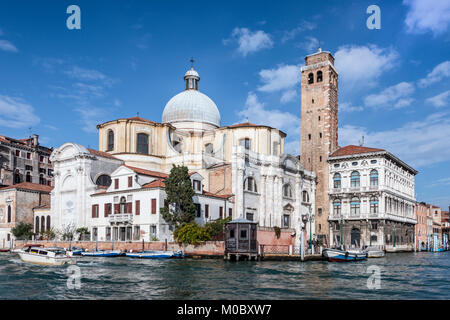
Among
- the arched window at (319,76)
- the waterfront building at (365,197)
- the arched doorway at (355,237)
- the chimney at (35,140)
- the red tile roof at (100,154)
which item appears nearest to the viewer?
the red tile roof at (100,154)

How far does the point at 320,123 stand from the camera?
56.7m

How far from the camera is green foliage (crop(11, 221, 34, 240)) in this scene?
46031 millimetres

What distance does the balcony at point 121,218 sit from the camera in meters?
38.6

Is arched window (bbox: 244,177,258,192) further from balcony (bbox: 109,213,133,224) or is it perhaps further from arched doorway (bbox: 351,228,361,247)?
arched doorway (bbox: 351,228,361,247)

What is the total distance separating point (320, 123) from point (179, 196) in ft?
86.4

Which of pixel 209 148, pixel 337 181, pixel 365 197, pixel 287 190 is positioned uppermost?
pixel 209 148

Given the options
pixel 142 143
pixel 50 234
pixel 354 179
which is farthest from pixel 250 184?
pixel 50 234

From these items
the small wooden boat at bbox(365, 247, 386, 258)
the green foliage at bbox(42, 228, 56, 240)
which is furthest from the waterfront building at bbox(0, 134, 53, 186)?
the small wooden boat at bbox(365, 247, 386, 258)

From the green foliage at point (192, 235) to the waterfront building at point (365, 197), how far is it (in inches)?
864

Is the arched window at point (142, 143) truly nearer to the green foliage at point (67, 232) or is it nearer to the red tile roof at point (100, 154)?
the red tile roof at point (100, 154)

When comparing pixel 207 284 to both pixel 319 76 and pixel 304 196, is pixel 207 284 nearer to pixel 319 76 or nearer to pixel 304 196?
pixel 304 196

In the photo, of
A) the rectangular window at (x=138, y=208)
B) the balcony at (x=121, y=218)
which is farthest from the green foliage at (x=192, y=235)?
the balcony at (x=121, y=218)

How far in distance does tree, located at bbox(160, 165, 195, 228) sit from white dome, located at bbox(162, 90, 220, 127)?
19975 millimetres

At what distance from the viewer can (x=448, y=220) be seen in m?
102
